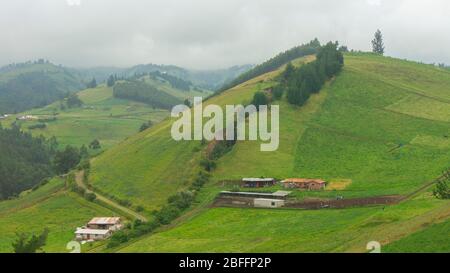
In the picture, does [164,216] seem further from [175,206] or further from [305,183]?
[305,183]

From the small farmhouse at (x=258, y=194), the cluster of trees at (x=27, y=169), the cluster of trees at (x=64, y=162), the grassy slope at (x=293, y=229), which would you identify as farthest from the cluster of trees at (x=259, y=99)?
the cluster of trees at (x=27, y=169)

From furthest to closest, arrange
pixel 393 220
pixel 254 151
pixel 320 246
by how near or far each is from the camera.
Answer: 1. pixel 254 151
2. pixel 393 220
3. pixel 320 246

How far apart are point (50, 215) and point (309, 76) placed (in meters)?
71.6

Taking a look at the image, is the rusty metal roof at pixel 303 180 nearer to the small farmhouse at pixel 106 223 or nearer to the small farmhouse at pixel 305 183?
the small farmhouse at pixel 305 183

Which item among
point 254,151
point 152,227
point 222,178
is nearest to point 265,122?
point 254,151

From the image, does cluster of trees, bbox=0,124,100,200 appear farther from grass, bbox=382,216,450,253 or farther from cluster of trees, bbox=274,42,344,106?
grass, bbox=382,216,450,253

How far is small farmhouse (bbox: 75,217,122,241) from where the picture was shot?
8598 centimetres

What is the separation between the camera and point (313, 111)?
433 feet

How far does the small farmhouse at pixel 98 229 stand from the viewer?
86.0 metres

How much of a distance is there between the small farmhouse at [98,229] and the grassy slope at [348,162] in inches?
448

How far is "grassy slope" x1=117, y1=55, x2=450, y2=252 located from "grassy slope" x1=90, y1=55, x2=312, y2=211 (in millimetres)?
7759

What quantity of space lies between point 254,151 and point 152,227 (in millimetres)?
34803
